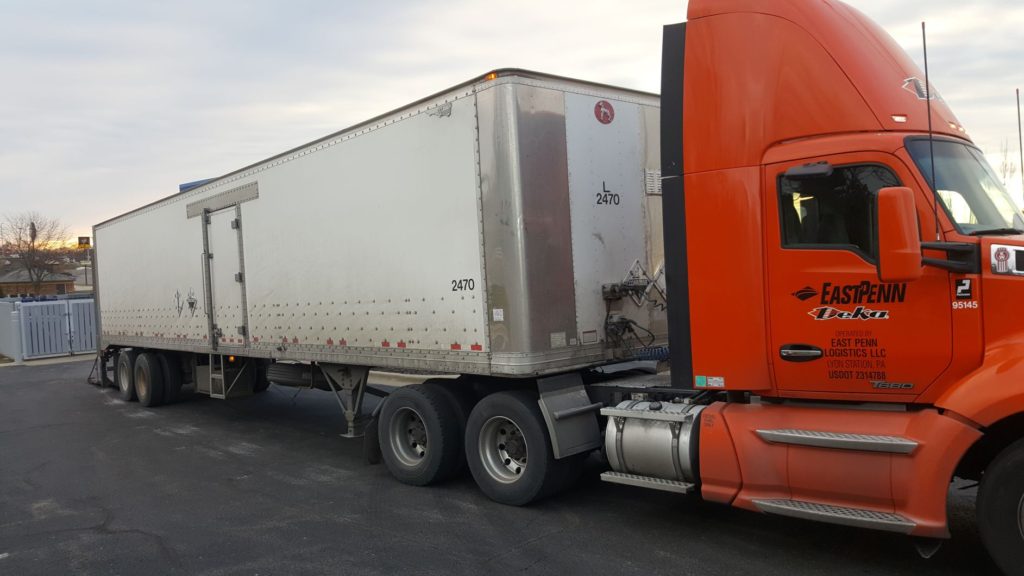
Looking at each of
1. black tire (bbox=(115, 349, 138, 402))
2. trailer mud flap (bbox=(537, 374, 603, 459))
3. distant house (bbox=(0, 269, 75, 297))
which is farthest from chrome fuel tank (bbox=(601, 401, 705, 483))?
distant house (bbox=(0, 269, 75, 297))

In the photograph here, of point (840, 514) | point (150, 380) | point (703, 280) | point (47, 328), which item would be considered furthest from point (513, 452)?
point (47, 328)

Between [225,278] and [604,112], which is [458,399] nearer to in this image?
[604,112]

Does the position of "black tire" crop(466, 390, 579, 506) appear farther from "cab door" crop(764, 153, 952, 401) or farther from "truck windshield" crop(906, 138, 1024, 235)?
"truck windshield" crop(906, 138, 1024, 235)

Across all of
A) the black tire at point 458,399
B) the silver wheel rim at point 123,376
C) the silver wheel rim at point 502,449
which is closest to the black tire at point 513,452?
the silver wheel rim at point 502,449

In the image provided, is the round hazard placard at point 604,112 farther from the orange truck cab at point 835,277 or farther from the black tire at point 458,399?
the black tire at point 458,399

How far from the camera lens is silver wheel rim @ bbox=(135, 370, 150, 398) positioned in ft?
44.5

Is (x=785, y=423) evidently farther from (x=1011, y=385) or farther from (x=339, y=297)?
(x=339, y=297)

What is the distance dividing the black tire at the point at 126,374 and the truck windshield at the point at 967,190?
13751 millimetres

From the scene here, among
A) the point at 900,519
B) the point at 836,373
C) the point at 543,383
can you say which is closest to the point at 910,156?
the point at 836,373

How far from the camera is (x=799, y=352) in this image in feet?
15.9

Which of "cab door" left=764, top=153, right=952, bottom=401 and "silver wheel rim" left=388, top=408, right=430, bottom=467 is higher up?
"cab door" left=764, top=153, right=952, bottom=401

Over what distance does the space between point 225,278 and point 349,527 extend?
5.44 m

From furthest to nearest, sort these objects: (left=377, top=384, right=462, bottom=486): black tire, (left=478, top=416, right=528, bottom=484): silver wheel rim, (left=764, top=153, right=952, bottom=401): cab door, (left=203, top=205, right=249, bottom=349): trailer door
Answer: (left=203, top=205, right=249, bottom=349): trailer door
(left=377, top=384, right=462, bottom=486): black tire
(left=478, top=416, right=528, bottom=484): silver wheel rim
(left=764, top=153, right=952, bottom=401): cab door

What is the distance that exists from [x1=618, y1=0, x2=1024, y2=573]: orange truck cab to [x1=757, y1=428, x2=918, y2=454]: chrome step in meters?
0.01
